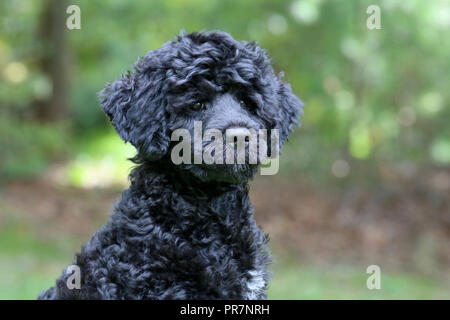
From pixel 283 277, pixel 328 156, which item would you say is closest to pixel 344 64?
pixel 328 156

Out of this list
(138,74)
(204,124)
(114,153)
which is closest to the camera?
(204,124)

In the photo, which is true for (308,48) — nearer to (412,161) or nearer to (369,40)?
(369,40)

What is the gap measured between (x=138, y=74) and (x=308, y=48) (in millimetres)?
7035

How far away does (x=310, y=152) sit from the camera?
12.0 meters

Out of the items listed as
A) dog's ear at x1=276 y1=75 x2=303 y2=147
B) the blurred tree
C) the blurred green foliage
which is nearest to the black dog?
dog's ear at x1=276 y1=75 x2=303 y2=147

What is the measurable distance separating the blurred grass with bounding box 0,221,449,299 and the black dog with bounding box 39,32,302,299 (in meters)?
4.82

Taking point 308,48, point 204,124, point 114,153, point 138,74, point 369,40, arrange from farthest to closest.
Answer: point 114,153 < point 308,48 < point 369,40 < point 138,74 < point 204,124

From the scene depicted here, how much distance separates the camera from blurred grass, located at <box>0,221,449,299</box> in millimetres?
9102

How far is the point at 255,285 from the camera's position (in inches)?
154

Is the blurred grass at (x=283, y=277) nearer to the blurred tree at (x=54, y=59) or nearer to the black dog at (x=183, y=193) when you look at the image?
the black dog at (x=183, y=193)

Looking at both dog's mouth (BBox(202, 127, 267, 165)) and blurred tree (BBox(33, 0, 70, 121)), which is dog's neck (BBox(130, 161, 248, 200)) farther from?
blurred tree (BBox(33, 0, 70, 121))

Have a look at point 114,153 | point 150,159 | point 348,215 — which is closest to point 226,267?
point 150,159

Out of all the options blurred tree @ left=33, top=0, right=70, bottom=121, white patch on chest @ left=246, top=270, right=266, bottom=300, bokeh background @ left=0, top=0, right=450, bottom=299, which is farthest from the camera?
blurred tree @ left=33, top=0, right=70, bottom=121

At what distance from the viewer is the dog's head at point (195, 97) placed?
3.75 m
